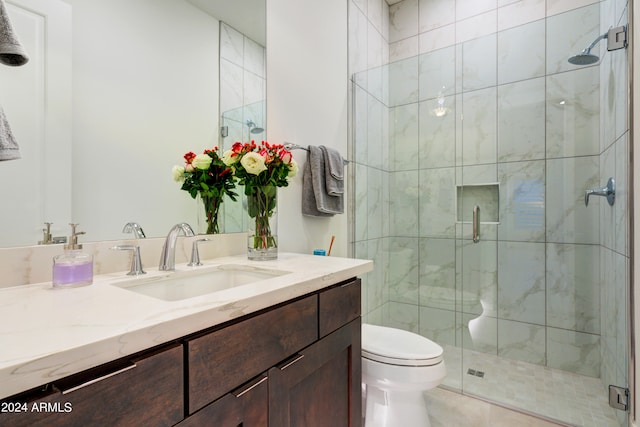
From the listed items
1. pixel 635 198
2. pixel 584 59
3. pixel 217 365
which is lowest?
pixel 217 365

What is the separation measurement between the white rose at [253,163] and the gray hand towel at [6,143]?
0.61m

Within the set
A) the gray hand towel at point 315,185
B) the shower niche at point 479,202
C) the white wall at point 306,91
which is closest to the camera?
the white wall at point 306,91

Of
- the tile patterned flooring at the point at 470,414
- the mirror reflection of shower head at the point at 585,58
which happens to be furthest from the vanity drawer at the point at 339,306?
the mirror reflection of shower head at the point at 585,58

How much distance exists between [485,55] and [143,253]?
2.29m

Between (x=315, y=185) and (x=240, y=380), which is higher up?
(x=315, y=185)

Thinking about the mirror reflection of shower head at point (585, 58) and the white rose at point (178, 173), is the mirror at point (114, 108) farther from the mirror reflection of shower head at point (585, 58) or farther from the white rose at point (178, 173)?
the mirror reflection of shower head at point (585, 58)

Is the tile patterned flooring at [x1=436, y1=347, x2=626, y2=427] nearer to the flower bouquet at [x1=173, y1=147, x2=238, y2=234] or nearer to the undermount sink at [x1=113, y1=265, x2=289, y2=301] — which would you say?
the undermount sink at [x1=113, y1=265, x2=289, y2=301]

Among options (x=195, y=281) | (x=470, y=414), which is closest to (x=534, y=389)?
(x=470, y=414)

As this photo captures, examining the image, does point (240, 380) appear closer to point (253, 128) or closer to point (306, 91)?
point (253, 128)

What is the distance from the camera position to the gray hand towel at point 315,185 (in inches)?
65.0

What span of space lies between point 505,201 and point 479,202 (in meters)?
0.15

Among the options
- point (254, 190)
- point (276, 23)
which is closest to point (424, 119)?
point (276, 23)

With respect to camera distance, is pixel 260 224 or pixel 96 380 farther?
pixel 260 224

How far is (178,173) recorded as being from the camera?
45.4 inches
